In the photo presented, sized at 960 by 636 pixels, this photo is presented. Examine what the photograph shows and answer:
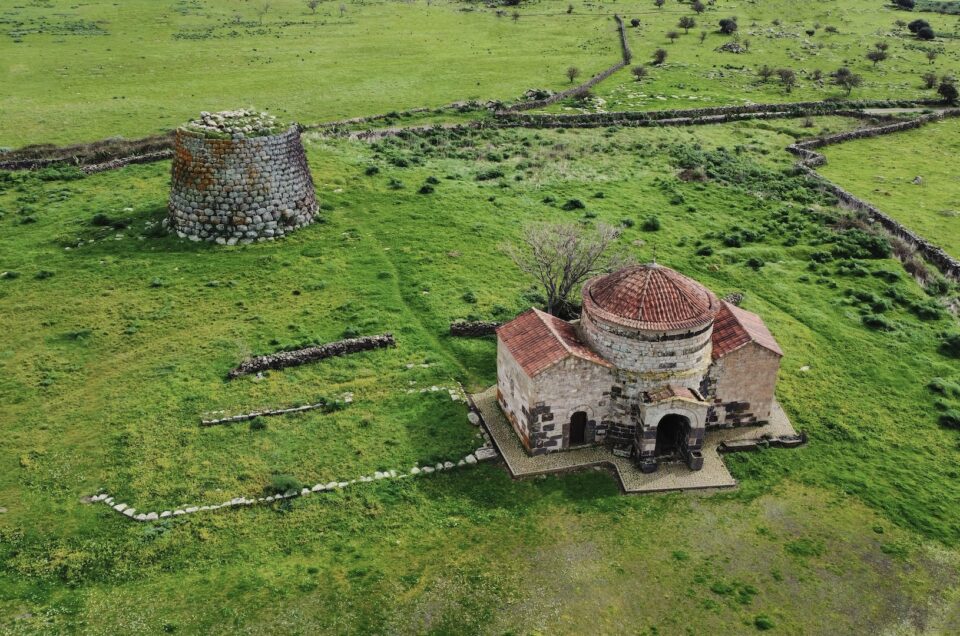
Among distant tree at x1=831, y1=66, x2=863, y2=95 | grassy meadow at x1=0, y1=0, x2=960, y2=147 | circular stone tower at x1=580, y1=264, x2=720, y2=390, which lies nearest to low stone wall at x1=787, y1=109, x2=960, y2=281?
distant tree at x1=831, y1=66, x2=863, y2=95

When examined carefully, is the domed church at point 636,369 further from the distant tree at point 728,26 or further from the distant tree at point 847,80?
the distant tree at point 728,26

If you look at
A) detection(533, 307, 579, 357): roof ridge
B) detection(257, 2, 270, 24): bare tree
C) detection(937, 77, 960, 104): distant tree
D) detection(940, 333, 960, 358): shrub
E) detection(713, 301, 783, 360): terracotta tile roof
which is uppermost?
detection(257, 2, 270, 24): bare tree

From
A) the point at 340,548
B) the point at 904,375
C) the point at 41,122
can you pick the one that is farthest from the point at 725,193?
the point at 41,122

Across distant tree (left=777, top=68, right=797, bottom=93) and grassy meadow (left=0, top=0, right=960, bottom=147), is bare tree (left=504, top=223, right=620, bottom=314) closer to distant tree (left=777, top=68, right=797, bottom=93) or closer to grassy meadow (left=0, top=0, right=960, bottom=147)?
grassy meadow (left=0, top=0, right=960, bottom=147)

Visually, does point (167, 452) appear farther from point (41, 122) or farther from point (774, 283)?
point (41, 122)

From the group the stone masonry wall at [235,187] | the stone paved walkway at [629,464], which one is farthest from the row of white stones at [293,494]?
the stone masonry wall at [235,187]

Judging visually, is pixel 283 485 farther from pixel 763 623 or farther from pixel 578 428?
pixel 763 623
